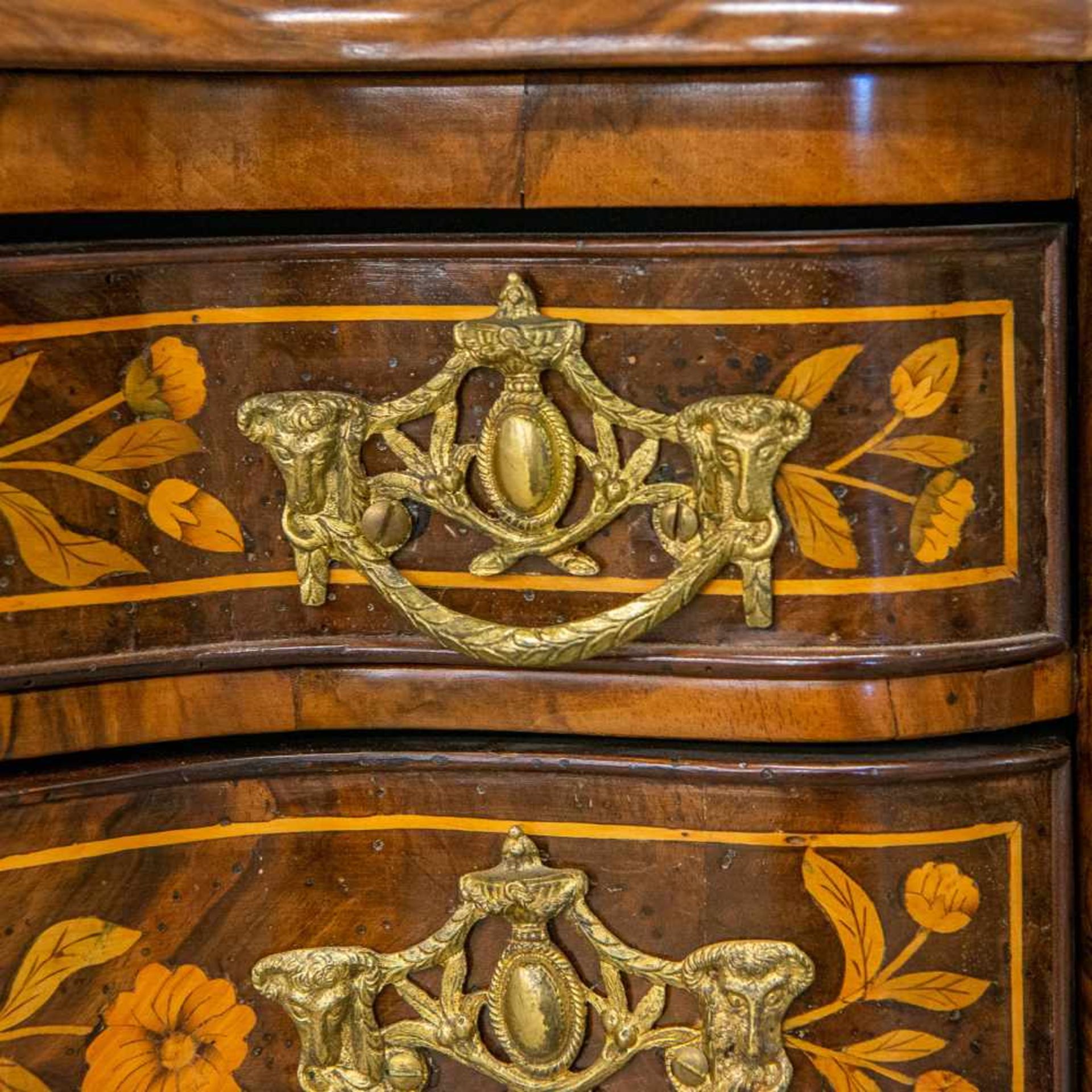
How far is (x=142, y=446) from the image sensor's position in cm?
70

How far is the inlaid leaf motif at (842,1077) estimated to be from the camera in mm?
712

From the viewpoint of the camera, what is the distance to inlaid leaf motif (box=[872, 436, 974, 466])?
0.65 metres

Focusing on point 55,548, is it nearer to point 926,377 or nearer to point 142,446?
point 142,446

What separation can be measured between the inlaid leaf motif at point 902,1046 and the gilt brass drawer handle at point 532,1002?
4 cm

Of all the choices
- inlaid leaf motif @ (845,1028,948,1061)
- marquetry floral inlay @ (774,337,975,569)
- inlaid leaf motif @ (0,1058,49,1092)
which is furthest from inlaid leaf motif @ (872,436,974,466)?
inlaid leaf motif @ (0,1058,49,1092)

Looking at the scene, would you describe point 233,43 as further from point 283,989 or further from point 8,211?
point 283,989

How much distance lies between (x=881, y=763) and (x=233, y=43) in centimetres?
39

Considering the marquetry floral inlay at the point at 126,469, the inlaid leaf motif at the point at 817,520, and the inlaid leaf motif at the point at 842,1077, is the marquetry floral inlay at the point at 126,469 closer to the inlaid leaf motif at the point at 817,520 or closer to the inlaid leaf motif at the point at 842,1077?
the inlaid leaf motif at the point at 817,520

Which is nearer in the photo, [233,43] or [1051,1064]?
[233,43]

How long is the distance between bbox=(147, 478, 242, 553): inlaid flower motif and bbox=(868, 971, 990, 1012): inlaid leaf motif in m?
0.34

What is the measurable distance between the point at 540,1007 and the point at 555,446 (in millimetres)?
251

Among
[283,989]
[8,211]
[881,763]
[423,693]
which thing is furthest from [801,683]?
[8,211]

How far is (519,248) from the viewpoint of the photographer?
0.65 m

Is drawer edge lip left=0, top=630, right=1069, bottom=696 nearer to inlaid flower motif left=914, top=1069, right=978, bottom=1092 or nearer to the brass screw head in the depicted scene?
the brass screw head
